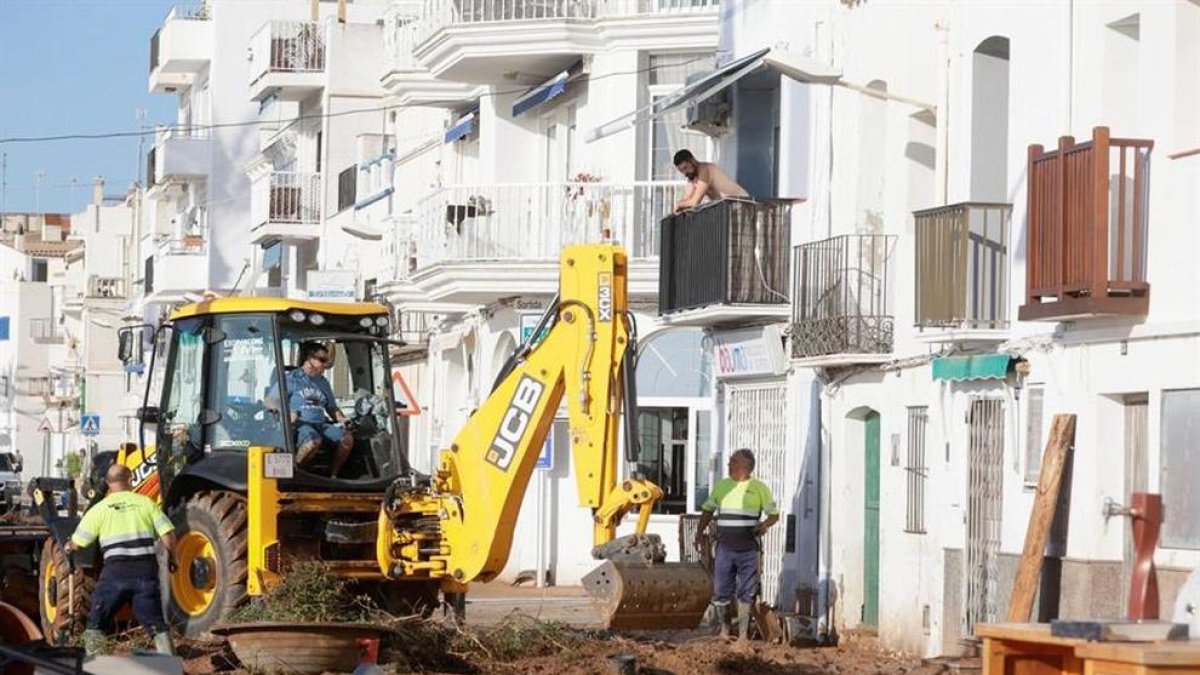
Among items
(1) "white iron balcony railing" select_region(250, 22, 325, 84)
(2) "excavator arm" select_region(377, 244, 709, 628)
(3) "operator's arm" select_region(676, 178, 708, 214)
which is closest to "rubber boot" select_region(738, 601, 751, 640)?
(2) "excavator arm" select_region(377, 244, 709, 628)

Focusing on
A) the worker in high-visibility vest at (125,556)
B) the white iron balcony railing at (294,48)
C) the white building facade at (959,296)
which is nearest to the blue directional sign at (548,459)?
the white building facade at (959,296)

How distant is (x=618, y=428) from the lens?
20.0 m

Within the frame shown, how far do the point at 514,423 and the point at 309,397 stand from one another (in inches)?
76.8

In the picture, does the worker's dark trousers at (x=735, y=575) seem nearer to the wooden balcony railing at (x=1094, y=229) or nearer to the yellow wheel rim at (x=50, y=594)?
the wooden balcony railing at (x=1094, y=229)

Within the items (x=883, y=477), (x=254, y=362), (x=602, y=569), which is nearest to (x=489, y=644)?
(x=602, y=569)

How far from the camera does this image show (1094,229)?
19.7m

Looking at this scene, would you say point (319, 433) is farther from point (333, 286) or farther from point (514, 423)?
point (333, 286)

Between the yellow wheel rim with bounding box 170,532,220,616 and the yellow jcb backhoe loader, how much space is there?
0.02 m

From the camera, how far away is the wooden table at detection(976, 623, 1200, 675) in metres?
11.8

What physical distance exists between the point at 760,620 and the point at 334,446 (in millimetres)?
5165

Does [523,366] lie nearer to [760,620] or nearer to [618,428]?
[618,428]

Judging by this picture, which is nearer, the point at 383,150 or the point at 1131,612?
the point at 1131,612

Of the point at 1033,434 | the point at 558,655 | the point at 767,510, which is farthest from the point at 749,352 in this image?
the point at 558,655

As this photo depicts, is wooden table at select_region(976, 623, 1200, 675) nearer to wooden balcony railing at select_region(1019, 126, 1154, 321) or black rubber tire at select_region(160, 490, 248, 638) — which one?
wooden balcony railing at select_region(1019, 126, 1154, 321)
